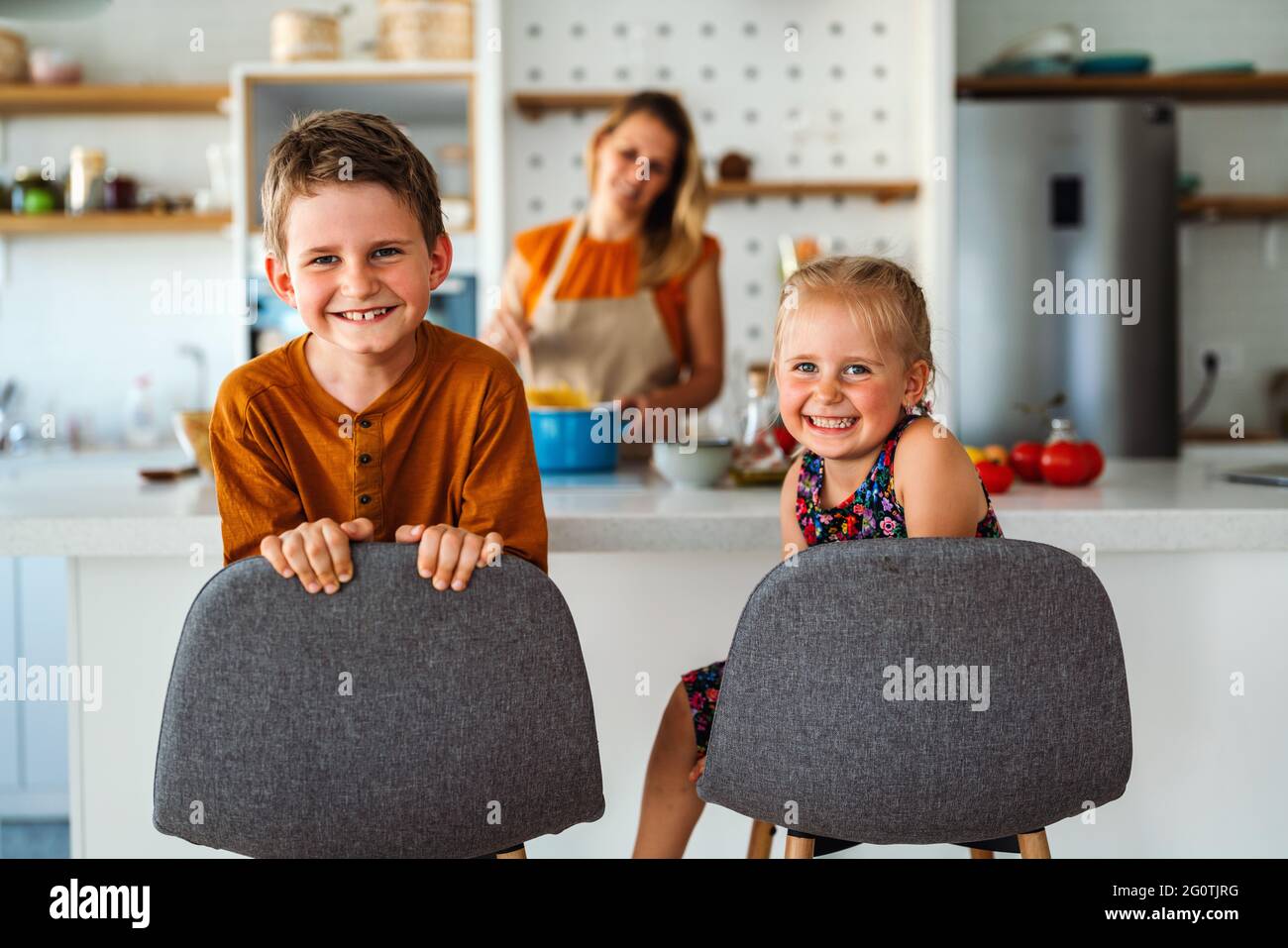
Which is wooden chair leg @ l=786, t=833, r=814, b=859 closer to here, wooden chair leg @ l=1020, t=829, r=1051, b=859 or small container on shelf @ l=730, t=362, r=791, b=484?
wooden chair leg @ l=1020, t=829, r=1051, b=859

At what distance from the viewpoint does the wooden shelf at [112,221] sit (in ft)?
11.3

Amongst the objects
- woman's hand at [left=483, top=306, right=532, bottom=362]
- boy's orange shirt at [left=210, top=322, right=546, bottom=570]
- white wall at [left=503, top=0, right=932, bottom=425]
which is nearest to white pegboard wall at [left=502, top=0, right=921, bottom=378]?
white wall at [left=503, top=0, right=932, bottom=425]

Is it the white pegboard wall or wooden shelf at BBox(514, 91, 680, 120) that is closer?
wooden shelf at BBox(514, 91, 680, 120)

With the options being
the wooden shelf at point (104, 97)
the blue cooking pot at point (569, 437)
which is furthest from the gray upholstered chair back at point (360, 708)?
the wooden shelf at point (104, 97)

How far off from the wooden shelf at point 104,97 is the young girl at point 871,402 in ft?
9.23

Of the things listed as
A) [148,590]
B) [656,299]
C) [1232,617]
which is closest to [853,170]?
[656,299]

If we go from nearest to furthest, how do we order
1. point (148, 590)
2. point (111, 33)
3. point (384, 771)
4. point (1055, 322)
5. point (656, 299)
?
point (384, 771), point (148, 590), point (656, 299), point (1055, 322), point (111, 33)

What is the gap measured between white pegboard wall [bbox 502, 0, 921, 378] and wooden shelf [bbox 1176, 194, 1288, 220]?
948mm

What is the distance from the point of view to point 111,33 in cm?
367

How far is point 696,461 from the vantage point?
1631mm

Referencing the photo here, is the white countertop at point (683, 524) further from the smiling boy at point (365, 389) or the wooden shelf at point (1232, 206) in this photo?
the wooden shelf at point (1232, 206)

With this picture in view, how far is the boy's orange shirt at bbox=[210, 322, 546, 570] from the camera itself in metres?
1.09
